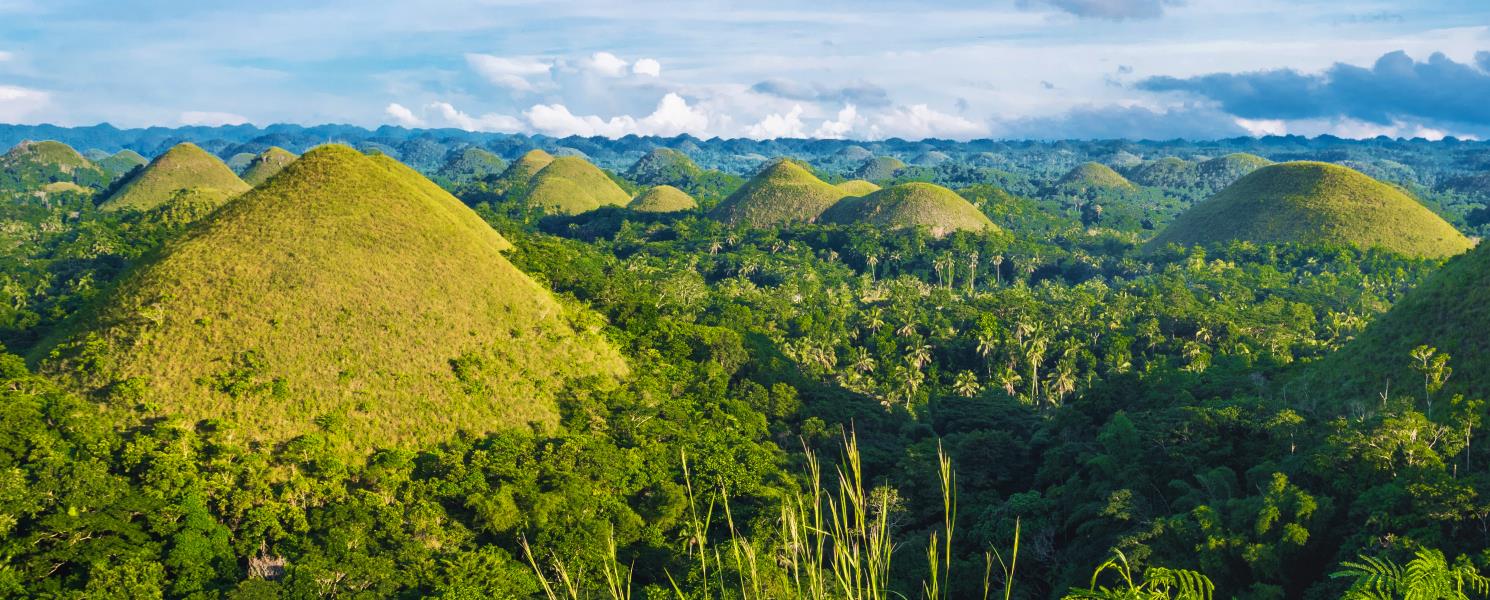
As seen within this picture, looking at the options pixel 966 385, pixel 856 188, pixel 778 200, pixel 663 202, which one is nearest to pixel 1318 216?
pixel 778 200

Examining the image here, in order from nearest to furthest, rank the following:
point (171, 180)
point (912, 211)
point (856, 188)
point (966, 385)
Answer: point (966, 385) < point (912, 211) < point (171, 180) < point (856, 188)

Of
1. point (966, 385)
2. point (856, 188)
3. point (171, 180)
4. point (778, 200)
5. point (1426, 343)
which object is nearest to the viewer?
point (1426, 343)

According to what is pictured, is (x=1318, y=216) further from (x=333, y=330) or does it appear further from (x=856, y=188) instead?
(x=333, y=330)

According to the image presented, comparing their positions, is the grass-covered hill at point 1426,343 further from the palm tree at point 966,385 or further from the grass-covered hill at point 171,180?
the grass-covered hill at point 171,180

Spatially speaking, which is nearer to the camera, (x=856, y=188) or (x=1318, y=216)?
(x=1318, y=216)

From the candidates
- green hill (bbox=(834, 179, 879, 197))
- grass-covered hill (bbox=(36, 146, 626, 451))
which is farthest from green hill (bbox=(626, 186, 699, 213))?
grass-covered hill (bbox=(36, 146, 626, 451))

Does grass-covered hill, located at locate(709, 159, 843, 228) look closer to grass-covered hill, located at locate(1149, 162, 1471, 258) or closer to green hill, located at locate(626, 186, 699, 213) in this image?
green hill, located at locate(626, 186, 699, 213)

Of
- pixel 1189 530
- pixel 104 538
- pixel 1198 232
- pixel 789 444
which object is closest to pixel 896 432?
pixel 789 444

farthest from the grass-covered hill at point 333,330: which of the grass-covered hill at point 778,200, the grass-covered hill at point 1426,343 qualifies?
the grass-covered hill at point 778,200
